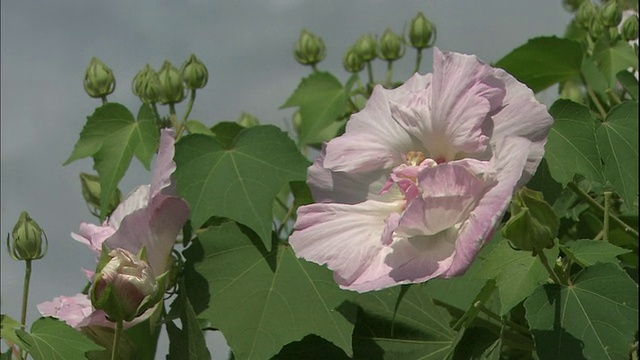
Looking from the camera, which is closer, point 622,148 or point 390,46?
point 622,148

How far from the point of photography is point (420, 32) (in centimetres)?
147

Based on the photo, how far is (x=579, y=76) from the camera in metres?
1.25

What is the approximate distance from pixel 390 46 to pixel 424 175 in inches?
28.6

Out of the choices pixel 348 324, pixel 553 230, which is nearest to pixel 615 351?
pixel 553 230

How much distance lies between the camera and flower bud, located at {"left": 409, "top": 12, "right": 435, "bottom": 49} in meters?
1.46

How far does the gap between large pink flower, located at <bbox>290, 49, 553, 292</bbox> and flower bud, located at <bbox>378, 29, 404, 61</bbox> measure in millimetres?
585

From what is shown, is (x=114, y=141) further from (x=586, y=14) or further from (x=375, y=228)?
(x=586, y=14)

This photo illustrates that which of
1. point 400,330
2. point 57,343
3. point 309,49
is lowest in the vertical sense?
point 400,330

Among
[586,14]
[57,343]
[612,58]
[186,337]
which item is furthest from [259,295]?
[586,14]

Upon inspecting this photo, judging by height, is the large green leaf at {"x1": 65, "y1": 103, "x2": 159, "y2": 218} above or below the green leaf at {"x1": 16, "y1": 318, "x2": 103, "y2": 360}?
above

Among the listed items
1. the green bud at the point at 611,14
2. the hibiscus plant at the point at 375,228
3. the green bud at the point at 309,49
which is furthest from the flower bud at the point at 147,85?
the green bud at the point at 611,14

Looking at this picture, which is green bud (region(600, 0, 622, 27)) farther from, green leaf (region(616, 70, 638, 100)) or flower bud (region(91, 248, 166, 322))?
flower bud (region(91, 248, 166, 322))

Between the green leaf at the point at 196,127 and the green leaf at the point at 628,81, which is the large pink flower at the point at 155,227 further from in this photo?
the green leaf at the point at 628,81

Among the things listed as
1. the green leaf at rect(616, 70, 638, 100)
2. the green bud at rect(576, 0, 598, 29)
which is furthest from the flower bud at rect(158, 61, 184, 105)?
the green bud at rect(576, 0, 598, 29)
